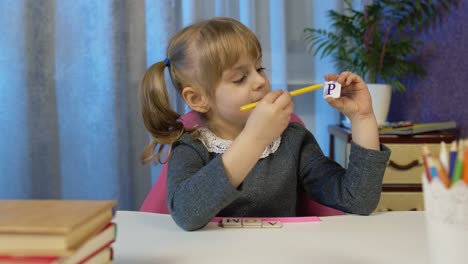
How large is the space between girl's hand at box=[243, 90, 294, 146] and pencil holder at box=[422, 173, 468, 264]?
343mm

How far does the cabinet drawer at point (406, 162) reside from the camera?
5.73ft

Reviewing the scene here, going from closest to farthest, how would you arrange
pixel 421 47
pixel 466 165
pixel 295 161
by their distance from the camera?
pixel 466 165, pixel 295 161, pixel 421 47

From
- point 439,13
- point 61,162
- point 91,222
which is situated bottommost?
point 61,162

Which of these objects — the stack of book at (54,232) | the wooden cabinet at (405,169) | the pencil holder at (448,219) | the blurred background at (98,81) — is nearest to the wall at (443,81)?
the blurred background at (98,81)

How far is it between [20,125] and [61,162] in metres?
0.22

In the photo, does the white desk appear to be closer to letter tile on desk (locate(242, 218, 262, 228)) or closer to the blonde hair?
letter tile on desk (locate(242, 218, 262, 228))

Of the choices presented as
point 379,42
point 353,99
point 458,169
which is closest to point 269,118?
point 353,99

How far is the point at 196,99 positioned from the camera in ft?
3.55

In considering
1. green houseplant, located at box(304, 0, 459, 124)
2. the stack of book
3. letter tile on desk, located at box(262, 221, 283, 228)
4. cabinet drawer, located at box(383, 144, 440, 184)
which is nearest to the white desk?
letter tile on desk, located at box(262, 221, 283, 228)

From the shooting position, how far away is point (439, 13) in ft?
6.44

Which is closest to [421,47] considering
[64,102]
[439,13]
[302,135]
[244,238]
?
[439,13]

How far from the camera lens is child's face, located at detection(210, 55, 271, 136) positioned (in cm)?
99

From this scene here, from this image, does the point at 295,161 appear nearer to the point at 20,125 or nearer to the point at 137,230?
the point at 137,230

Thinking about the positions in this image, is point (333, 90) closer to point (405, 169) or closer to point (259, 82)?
point (259, 82)
